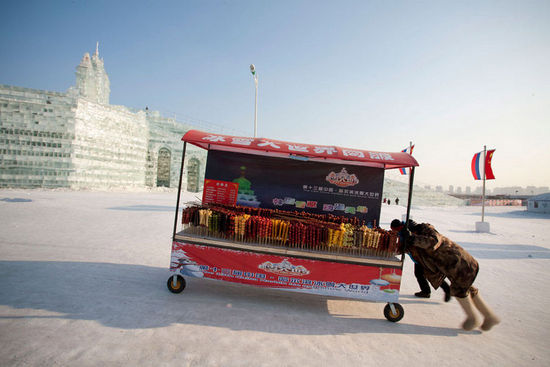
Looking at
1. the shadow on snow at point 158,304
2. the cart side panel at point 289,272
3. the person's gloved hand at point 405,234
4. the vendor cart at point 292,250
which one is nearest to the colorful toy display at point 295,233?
the vendor cart at point 292,250

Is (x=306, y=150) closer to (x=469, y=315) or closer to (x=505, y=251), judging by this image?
(x=469, y=315)

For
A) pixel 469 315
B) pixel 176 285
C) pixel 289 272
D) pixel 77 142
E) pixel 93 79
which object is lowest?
pixel 176 285

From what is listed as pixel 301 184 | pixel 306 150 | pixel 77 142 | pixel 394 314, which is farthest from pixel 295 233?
pixel 77 142

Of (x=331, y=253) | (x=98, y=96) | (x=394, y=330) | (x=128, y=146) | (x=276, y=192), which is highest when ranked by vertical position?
(x=98, y=96)

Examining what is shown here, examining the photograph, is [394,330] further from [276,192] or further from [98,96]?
[98,96]

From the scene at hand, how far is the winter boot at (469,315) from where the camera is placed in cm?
411

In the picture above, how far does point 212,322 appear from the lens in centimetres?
368

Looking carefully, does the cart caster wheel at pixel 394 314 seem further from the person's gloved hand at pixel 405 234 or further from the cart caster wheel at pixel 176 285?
the cart caster wheel at pixel 176 285

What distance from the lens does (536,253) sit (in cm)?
995

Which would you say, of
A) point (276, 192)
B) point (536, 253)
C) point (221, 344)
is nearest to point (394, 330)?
point (221, 344)

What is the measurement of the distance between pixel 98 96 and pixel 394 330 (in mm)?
56423

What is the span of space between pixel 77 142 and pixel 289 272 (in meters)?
26.6

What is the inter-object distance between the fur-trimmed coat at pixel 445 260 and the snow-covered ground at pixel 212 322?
0.78 metres

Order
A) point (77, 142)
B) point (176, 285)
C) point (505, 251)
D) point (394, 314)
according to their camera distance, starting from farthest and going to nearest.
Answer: point (77, 142) < point (505, 251) < point (176, 285) < point (394, 314)
